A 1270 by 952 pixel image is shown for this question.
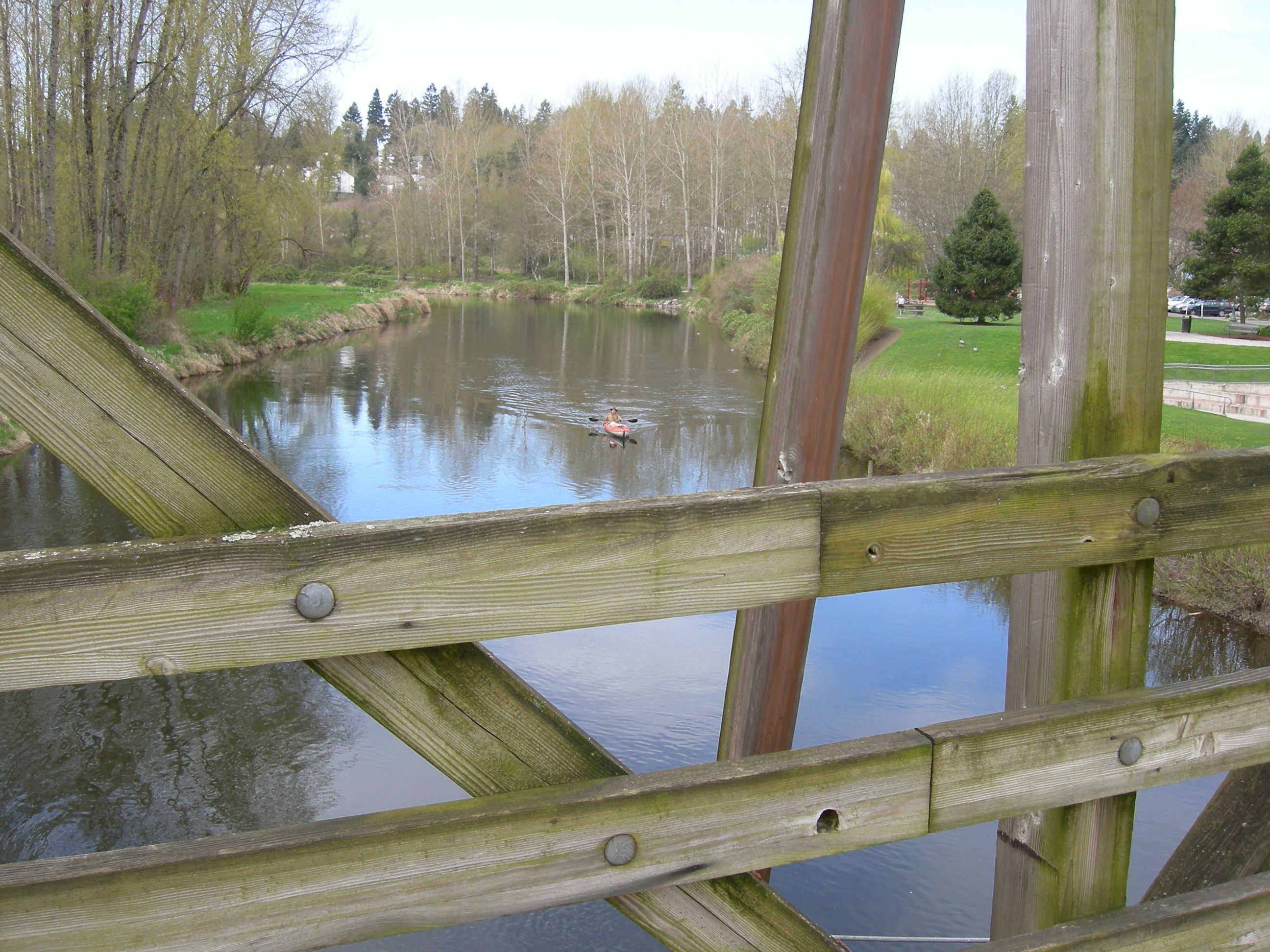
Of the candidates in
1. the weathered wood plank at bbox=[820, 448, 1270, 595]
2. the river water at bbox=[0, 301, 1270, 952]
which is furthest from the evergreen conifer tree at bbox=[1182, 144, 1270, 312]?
the weathered wood plank at bbox=[820, 448, 1270, 595]

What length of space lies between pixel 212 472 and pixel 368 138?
296 feet

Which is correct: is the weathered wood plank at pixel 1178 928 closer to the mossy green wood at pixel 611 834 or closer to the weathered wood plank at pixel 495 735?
the mossy green wood at pixel 611 834

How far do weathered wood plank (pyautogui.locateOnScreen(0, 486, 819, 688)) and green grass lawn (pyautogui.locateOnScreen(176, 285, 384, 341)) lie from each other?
20941mm

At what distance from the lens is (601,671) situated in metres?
6.54

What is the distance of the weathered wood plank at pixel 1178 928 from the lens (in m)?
1.55

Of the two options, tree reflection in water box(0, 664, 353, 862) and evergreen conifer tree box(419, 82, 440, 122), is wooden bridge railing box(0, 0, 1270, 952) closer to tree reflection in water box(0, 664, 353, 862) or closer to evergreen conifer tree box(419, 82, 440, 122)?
tree reflection in water box(0, 664, 353, 862)

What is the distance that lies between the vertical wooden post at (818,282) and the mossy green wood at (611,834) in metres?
0.66

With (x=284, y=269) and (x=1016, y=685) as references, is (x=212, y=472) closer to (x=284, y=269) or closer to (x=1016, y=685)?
(x=1016, y=685)

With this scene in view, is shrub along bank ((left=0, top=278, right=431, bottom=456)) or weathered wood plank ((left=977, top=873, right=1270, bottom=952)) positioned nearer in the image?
weathered wood plank ((left=977, top=873, right=1270, bottom=952))

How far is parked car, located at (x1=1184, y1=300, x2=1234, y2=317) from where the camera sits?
109ft

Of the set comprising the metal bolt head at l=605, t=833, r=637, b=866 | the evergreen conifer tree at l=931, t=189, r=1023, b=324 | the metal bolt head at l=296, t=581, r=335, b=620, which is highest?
the evergreen conifer tree at l=931, t=189, r=1023, b=324

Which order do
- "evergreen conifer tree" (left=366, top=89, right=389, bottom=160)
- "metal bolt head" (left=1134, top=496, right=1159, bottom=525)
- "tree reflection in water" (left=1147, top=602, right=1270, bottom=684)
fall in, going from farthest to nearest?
1. "evergreen conifer tree" (left=366, top=89, right=389, bottom=160)
2. "tree reflection in water" (left=1147, top=602, right=1270, bottom=684)
3. "metal bolt head" (left=1134, top=496, right=1159, bottom=525)

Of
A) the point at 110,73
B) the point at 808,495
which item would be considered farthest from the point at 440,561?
the point at 110,73

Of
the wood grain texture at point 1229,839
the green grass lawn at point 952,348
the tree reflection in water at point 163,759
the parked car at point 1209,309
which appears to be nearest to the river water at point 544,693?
the tree reflection in water at point 163,759
